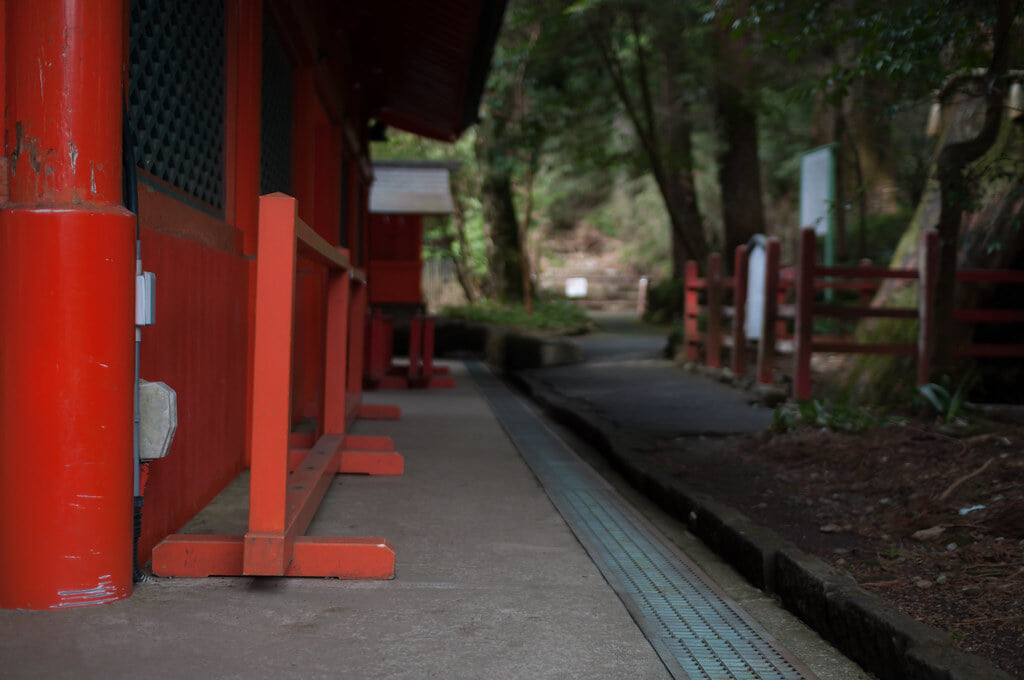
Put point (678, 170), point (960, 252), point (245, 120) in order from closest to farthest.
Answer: point (245, 120), point (960, 252), point (678, 170)

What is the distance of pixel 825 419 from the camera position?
21.9 ft

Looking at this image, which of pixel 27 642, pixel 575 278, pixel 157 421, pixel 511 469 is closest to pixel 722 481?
pixel 511 469

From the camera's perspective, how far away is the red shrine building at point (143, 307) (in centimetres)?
268

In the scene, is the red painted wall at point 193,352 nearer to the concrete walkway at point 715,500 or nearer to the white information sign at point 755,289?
the concrete walkway at point 715,500

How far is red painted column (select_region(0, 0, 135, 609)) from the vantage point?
2666 millimetres

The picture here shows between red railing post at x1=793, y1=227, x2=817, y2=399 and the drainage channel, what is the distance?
368cm

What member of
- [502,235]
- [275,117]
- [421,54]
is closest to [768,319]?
[421,54]

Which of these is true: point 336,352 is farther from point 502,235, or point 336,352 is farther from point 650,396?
point 502,235

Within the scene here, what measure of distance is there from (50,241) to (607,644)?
1.98m

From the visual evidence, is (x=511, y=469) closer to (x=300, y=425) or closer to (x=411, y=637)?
(x=300, y=425)

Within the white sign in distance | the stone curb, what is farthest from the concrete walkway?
the white sign in distance

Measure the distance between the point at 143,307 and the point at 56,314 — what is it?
284 millimetres

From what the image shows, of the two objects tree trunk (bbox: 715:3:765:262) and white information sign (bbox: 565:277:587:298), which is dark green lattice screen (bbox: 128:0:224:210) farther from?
white information sign (bbox: 565:277:587:298)

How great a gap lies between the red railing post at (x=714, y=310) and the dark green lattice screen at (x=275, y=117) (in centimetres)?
634
